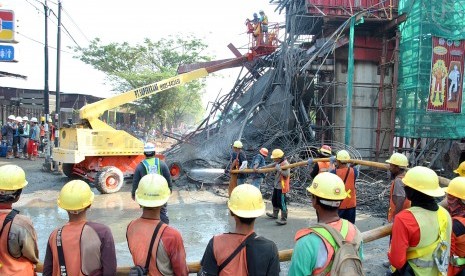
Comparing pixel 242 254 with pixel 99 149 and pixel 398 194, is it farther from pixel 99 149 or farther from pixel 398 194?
pixel 99 149

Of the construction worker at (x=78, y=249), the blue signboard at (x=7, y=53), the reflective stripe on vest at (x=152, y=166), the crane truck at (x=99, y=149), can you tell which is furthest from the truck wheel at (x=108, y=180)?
the construction worker at (x=78, y=249)

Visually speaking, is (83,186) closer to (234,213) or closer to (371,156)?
(234,213)

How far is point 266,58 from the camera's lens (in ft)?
57.2

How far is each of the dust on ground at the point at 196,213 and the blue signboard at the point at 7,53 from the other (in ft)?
12.2

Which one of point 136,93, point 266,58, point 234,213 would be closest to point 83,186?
point 234,213

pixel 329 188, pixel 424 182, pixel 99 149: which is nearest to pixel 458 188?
pixel 424 182

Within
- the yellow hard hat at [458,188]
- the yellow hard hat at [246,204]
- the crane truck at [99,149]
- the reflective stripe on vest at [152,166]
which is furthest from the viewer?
the crane truck at [99,149]

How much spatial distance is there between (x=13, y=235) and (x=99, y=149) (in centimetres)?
893

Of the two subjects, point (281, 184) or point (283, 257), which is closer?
point (283, 257)

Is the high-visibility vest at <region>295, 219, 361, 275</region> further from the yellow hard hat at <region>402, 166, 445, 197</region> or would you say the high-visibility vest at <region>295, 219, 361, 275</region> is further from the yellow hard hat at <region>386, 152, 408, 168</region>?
the yellow hard hat at <region>386, 152, 408, 168</region>

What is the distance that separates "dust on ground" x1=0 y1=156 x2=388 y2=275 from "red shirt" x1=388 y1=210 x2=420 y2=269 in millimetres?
2833

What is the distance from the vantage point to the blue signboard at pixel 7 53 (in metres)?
9.82

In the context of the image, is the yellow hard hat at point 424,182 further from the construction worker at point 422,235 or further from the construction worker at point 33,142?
the construction worker at point 33,142

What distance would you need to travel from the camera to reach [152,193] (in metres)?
2.88
